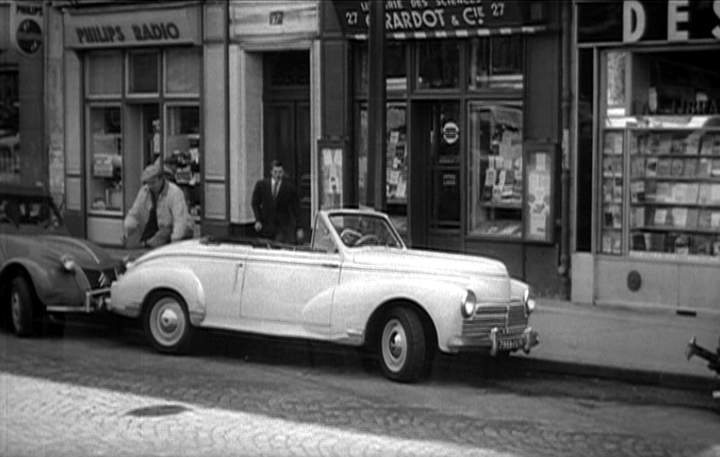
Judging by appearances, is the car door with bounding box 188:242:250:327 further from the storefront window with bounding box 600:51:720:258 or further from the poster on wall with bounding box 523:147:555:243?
the storefront window with bounding box 600:51:720:258

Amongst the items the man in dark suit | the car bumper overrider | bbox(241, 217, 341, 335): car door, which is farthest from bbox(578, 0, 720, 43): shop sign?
bbox(241, 217, 341, 335): car door

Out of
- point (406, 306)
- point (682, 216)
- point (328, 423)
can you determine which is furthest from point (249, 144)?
point (328, 423)

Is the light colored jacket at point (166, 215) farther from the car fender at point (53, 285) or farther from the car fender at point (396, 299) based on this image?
the car fender at point (396, 299)

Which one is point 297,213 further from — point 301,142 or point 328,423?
point 328,423

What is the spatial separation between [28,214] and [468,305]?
583cm

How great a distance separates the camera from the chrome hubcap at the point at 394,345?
11633 millimetres

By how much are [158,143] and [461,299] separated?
1144cm

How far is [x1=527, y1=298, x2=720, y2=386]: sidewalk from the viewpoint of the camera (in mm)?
12117

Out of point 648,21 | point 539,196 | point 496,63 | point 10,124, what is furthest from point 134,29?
point 648,21

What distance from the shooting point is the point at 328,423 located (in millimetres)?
9805

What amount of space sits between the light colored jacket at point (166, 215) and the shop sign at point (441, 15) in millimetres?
3982

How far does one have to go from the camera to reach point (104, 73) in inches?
883

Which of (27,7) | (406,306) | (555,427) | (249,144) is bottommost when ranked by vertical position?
(555,427)

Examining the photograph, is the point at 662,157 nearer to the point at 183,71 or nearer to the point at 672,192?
the point at 672,192
